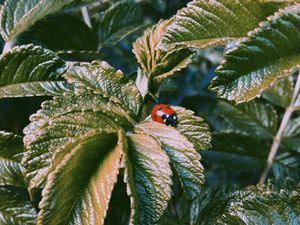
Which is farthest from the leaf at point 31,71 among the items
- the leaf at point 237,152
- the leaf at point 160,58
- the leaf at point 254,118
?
the leaf at point 254,118

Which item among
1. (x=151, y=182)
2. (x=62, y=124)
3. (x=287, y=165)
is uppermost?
(x=62, y=124)

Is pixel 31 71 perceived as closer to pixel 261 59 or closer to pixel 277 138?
pixel 261 59

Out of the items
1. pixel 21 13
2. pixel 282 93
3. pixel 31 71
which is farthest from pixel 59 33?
pixel 282 93

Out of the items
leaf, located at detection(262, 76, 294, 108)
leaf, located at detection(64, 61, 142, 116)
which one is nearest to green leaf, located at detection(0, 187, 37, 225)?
leaf, located at detection(64, 61, 142, 116)

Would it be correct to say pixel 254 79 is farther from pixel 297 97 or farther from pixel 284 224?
pixel 297 97

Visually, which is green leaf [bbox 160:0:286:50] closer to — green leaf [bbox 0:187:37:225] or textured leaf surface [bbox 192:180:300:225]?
textured leaf surface [bbox 192:180:300:225]

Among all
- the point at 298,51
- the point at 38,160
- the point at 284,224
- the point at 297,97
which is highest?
the point at 298,51

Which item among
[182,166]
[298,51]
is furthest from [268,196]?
[298,51]
